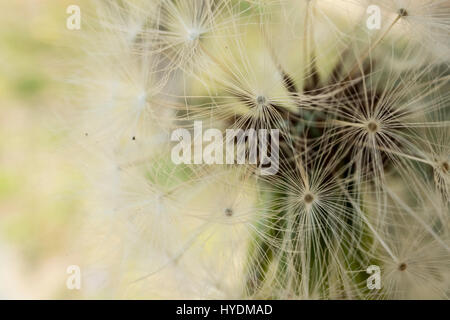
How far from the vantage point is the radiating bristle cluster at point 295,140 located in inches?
32.3

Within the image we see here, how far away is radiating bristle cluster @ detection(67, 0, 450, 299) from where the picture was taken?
32.3 inches

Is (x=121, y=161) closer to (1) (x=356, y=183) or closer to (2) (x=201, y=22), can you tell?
(2) (x=201, y=22)

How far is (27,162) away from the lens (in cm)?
140

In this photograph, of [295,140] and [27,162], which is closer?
[295,140]

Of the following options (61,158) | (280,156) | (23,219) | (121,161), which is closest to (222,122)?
(280,156)

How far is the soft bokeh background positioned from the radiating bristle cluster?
0.49 m

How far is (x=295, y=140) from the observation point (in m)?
0.81

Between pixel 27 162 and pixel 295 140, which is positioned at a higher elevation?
pixel 27 162

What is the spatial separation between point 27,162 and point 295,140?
94 centimetres

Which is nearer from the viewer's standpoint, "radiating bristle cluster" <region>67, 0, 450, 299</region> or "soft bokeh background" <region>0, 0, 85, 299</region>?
"radiating bristle cluster" <region>67, 0, 450, 299</region>

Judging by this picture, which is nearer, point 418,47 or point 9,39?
point 418,47

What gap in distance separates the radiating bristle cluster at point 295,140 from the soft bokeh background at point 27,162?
492 millimetres

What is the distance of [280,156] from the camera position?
81 centimetres
